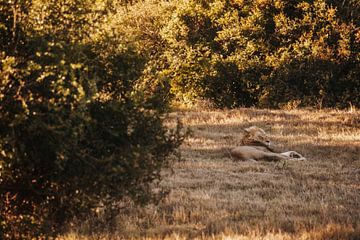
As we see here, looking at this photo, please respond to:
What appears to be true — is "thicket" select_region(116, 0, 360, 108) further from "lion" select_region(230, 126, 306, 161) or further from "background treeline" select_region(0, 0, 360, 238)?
"background treeline" select_region(0, 0, 360, 238)

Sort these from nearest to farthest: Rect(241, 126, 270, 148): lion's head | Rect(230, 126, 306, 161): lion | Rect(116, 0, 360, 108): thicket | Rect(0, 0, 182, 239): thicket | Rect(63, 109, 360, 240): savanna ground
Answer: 1. Rect(0, 0, 182, 239): thicket
2. Rect(63, 109, 360, 240): savanna ground
3. Rect(230, 126, 306, 161): lion
4. Rect(241, 126, 270, 148): lion's head
5. Rect(116, 0, 360, 108): thicket

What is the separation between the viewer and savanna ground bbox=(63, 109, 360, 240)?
7443mm

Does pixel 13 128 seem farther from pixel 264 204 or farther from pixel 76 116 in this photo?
pixel 264 204

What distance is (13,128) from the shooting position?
16.1ft

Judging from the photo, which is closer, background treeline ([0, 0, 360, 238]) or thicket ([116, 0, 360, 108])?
background treeline ([0, 0, 360, 238])

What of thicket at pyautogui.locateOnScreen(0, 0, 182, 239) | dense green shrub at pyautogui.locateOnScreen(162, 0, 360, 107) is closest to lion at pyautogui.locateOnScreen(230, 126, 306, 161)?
thicket at pyautogui.locateOnScreen(0, 0, 182, 239)

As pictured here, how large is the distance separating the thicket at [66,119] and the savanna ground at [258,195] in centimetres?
155

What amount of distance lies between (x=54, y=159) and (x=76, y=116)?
1.92 ft

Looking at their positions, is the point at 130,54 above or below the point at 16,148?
above

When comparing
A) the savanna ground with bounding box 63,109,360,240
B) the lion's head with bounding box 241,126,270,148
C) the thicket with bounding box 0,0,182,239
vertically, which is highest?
the thicket with bounding box 0,0,182,239

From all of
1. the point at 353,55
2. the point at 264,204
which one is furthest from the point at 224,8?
the point at 264,204

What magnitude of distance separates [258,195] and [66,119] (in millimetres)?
5588

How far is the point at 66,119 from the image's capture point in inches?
193

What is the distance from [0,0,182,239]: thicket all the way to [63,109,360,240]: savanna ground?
1552 millimetres
